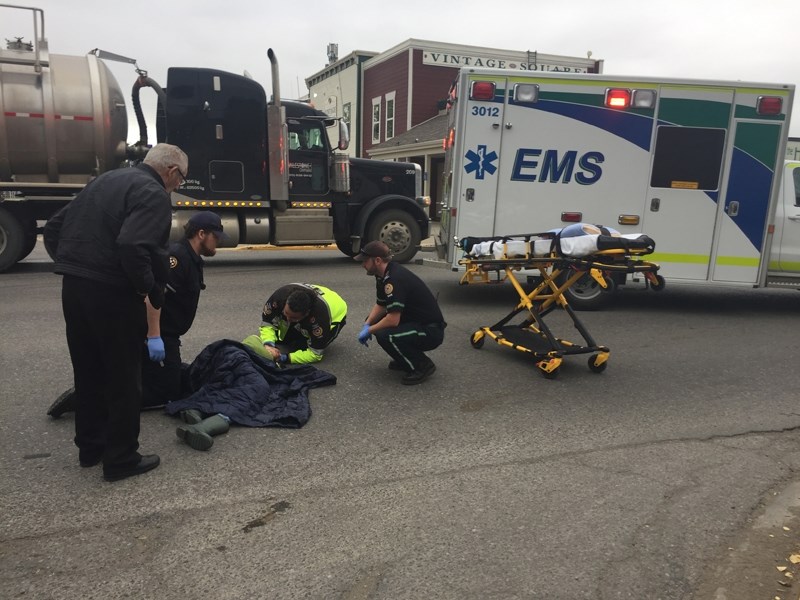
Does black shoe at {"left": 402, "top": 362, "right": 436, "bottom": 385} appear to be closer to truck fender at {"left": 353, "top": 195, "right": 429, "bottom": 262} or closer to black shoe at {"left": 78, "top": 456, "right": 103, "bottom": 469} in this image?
black shoe at {"left": 78, "top": 456, "right": 103, "bottom": 469}

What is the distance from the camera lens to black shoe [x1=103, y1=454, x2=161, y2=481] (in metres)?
3.31

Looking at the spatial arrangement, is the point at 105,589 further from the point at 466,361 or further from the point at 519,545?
the point at 466,361

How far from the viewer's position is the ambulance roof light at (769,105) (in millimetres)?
7738

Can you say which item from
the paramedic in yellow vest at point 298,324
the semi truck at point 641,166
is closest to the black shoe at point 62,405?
the paramedic in yellow vest at point 298,324

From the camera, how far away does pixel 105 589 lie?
246cm

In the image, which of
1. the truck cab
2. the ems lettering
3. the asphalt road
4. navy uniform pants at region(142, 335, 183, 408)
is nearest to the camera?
the asphalt road

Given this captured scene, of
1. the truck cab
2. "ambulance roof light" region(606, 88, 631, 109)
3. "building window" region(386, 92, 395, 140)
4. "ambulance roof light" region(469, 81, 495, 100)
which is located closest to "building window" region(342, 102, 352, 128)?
"building window" region(386, 92, 395, 140)

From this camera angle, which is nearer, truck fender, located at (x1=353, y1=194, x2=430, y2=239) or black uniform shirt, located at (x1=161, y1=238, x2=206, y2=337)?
black uniform shirt, located at (x1=161, y1=238, x2=206, y2=337)

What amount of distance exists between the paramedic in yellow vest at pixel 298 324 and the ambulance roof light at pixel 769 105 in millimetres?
6074

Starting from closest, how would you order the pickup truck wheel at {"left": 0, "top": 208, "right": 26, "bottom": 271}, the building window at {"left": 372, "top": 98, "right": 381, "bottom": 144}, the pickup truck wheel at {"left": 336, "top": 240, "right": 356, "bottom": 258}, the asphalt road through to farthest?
1. the asphalt road
2. the pickup truck wheel at {"left": 0, "top": 208, "right": 26, "bottom": 271}
3. the pickup truck wheel at {"left": 336, "top": 240, "right": 356, "bottom": 258}
4. the building window at {"left": 372, "top": 98, "right": 381, "bottom": 144}

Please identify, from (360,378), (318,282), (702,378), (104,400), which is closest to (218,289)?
(318,282)

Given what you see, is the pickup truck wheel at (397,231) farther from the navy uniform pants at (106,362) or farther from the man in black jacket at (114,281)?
the navy uniform pants at (106,362)

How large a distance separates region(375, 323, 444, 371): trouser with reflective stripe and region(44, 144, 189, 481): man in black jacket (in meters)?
2.11

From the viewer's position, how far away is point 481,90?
7.82 m
